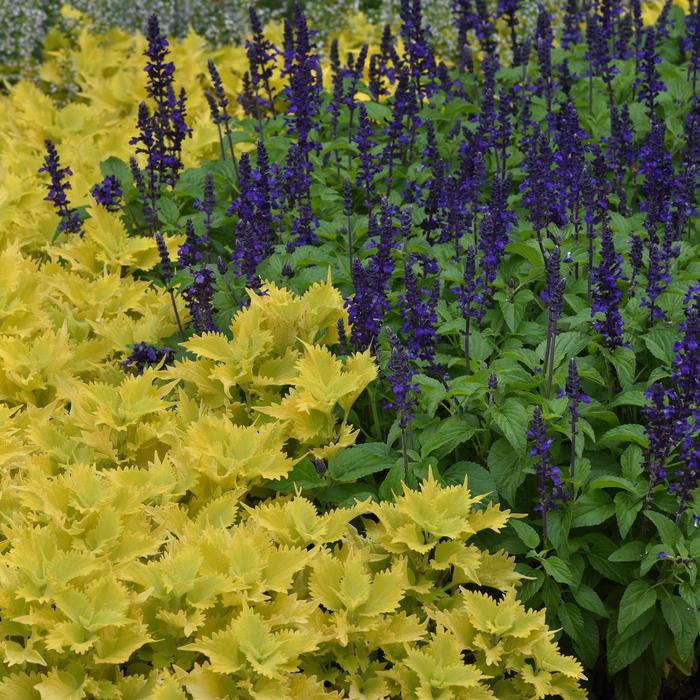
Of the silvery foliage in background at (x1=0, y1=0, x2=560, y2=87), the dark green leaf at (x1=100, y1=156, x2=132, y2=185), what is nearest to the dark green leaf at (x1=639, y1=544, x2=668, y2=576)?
the dark green leaf at (x1=100, y1=156, x2=132, y2=185)

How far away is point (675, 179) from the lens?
16.3 feet

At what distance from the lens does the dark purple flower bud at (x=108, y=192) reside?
215 inches

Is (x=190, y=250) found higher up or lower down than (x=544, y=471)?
higher up

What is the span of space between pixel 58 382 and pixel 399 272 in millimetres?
1626

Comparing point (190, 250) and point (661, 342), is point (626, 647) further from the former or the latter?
point (190, 250)

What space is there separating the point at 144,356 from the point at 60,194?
129 cm

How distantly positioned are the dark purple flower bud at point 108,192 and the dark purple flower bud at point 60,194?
152mm

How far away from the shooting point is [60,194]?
17.5 feet

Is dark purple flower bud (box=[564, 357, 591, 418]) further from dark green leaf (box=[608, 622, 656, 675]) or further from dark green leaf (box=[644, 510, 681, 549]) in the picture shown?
dark green leaf (box=[608, 622, 656, 675])

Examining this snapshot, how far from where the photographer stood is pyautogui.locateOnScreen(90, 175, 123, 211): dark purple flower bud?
17.9 feet

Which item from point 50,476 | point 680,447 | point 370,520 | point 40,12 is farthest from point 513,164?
point 40,12

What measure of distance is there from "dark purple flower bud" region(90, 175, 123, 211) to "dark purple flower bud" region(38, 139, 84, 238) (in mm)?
152

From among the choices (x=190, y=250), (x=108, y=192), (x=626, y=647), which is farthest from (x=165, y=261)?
(x=626, y=647)

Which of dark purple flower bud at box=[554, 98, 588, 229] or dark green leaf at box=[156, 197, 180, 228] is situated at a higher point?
dark purple flower bud at box=[554, 98, 588, 229]
